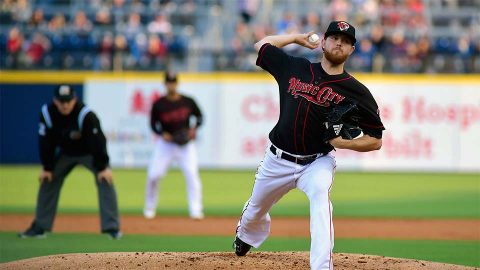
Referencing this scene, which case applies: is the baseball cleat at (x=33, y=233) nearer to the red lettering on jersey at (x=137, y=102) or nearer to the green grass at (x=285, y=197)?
the green grass at (x=285, y=197)

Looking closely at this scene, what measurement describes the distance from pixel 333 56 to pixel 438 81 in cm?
1573

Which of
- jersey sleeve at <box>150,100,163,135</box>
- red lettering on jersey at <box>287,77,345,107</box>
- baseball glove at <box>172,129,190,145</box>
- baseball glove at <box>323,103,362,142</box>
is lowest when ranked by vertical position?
baseball glove at <box>172,129,190,145</box>

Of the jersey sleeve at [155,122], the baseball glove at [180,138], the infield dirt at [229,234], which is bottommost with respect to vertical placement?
the infield dirt at [229,234]

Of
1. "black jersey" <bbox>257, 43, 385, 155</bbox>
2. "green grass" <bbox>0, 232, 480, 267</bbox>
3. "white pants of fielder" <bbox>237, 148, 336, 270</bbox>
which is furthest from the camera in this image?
"green grass" <bbox>0, 232, 480, 267</bbox>

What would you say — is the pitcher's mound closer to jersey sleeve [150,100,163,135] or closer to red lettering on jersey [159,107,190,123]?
red lettering on jersey [159,107,190,123]

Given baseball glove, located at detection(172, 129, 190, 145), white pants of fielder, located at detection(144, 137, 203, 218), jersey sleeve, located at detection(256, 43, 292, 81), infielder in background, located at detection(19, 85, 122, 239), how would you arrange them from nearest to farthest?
jersey sleeve, located at detection(256, 43, 292, 81)
infielder in background, located at detection(19, 85, 122, 239)
white pants of fielder, located at detection(144, 137, 203, 218)
baseball glove, located at detection(172, 129, 190, 145)

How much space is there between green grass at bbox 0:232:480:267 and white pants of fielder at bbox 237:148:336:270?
1919 millimetres

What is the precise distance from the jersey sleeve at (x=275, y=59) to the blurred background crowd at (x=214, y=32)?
14.5m

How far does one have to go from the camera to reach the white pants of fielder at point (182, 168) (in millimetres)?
13031

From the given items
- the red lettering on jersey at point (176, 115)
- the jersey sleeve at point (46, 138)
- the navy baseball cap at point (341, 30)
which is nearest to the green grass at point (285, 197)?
the red lettering on jersey at point (176, 115)

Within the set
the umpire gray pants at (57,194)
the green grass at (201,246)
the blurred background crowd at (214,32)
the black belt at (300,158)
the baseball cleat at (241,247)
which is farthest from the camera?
the blurred background crowd at (214,32)

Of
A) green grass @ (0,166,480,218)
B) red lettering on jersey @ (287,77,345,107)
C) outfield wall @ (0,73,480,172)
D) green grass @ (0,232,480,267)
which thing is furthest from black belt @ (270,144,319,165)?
outfield wall @ (0,73,480,172)

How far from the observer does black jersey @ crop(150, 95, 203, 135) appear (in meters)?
13.3

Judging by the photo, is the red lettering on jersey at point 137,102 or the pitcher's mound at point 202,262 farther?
the red lettering on jersey at point 137,102
